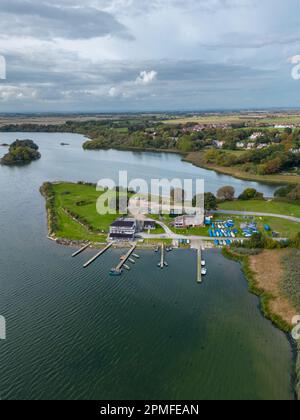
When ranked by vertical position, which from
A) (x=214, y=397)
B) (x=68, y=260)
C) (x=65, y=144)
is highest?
(x=65, y=144)

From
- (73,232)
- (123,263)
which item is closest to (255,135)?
(73,232)

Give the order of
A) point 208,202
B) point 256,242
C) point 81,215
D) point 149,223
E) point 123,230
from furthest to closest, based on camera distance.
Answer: point 81,215 → point 208,202 → point 149,223 → point 123,230 → point 256,242

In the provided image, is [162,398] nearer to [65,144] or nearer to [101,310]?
[101,310]

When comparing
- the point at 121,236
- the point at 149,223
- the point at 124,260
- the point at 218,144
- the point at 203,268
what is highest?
the point at 218,144

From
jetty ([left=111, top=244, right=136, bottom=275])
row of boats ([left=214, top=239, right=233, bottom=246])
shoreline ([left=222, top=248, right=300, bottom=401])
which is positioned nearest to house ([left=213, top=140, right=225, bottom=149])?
row of boats ([left=214, top=239, right=233, bottom=246])

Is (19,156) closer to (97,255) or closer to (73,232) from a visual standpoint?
(73,232)

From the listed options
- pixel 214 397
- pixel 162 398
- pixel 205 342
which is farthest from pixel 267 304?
pixel 162 398
